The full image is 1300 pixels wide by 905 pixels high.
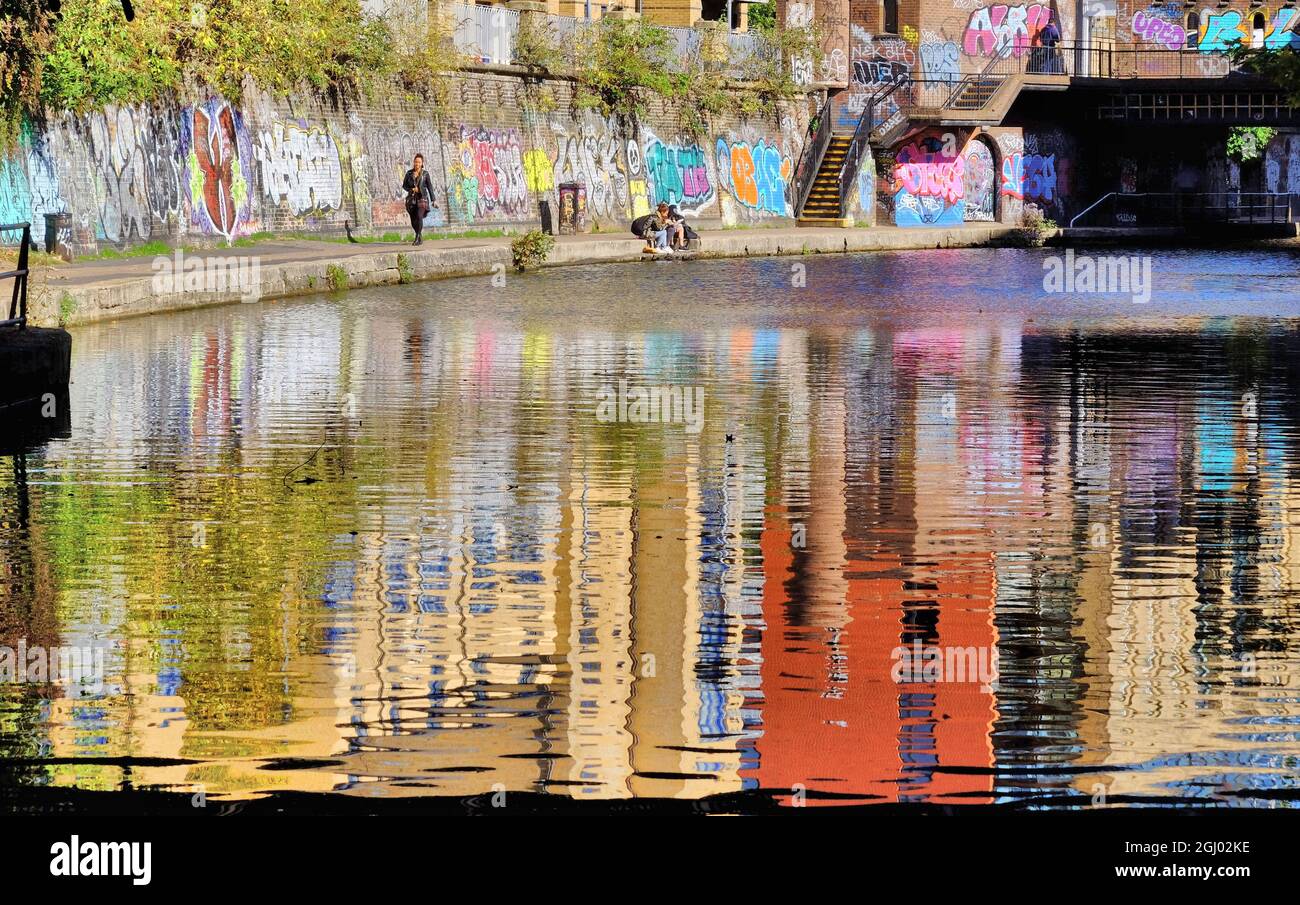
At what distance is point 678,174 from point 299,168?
16497mm

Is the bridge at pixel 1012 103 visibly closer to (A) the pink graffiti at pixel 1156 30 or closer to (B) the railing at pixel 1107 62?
(B) the railing at pixel 1107 62

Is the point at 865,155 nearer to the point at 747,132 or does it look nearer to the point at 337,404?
the point at 747,132

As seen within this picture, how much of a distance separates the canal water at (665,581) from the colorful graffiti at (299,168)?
65.7 ft

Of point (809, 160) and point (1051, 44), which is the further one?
point (1051, 44)

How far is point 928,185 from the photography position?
6162 centimetres

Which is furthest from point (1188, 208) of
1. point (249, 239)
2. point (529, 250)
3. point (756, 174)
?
point (249, 239)

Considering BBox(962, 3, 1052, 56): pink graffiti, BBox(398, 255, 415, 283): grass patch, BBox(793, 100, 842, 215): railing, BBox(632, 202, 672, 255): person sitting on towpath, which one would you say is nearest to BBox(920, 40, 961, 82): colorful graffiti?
BBox(962, 3, 1052, 56): pink graffiti

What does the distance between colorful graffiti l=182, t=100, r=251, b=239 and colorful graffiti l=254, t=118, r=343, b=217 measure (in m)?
0.69

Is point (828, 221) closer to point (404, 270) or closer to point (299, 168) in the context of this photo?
point (299, 168)

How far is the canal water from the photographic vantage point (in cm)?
650

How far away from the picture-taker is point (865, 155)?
2331 inches

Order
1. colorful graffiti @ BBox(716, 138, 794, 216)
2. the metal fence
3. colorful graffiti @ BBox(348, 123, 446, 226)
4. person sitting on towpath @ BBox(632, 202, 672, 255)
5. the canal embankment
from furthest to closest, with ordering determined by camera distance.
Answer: colorful graffiti @ BBox(716, 138, 794, 216) < the metal fence < colorful graffiti @ BBox(348, 123, 446, 226) < person sitting on towpath @ BBox(632, 202, 672, 255) < the canal embankment

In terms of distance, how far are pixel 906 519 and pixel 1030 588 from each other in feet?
6.07

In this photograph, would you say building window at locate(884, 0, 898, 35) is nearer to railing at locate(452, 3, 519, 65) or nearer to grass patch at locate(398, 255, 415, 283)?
railing at locate(452, 3, 519, 65)
